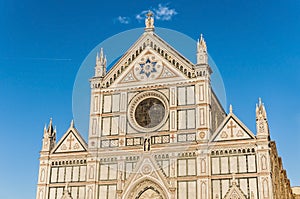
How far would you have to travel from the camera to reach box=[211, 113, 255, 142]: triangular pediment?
27.4 metres

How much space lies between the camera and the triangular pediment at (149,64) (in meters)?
30.2

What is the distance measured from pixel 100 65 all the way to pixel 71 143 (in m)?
5.72

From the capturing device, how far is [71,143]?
101 feet

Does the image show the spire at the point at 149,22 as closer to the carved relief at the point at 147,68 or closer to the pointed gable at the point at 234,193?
the carved relief at the point at 147,68

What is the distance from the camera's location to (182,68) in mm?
30078

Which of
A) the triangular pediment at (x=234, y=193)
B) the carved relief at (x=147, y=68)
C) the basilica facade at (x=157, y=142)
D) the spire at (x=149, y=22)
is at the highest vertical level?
the spire at (x=149, y=22)

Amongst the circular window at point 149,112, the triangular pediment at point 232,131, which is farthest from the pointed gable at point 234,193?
the circular window at point 149,112

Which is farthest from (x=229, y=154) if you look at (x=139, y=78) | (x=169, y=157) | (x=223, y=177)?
(x=139, y=78)

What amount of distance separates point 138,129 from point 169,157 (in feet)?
9.37

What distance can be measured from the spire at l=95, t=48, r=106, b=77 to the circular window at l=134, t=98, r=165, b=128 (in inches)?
146

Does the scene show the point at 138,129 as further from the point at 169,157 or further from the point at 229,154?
the point at 229,154

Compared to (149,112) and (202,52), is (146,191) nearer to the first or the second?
(149,112)

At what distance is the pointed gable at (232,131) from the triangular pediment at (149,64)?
4.03 m

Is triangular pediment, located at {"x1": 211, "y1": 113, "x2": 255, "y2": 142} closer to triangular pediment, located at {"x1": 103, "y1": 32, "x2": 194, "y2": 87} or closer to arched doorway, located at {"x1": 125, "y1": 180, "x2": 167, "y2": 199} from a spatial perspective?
triangular pediment, located at {"x1": 103, "y1": 32, "x2": 194, "y2": 87}
